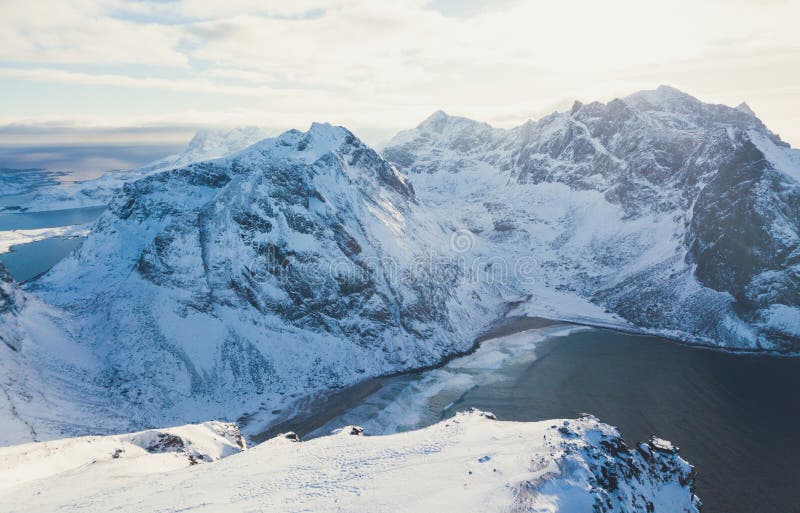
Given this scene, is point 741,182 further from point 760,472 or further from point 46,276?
point 46,276

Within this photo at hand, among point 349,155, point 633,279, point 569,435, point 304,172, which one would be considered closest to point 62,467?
point 569,435

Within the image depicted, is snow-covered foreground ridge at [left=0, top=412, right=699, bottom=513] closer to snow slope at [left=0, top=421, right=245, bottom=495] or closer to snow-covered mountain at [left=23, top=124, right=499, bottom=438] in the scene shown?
snow slope at [left=0, top=421, right=245, bottom=495]

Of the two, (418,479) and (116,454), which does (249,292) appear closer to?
(116,454)

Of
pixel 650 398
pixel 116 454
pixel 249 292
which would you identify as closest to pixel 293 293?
pixel 249 292

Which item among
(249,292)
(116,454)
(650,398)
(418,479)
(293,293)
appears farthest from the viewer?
(293,293)

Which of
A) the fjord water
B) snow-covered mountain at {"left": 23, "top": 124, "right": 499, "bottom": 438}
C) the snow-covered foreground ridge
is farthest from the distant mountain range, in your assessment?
the snow-covered foreground ridge

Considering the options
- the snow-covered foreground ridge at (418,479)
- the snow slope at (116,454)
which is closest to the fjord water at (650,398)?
the snow slope at (116,454)
